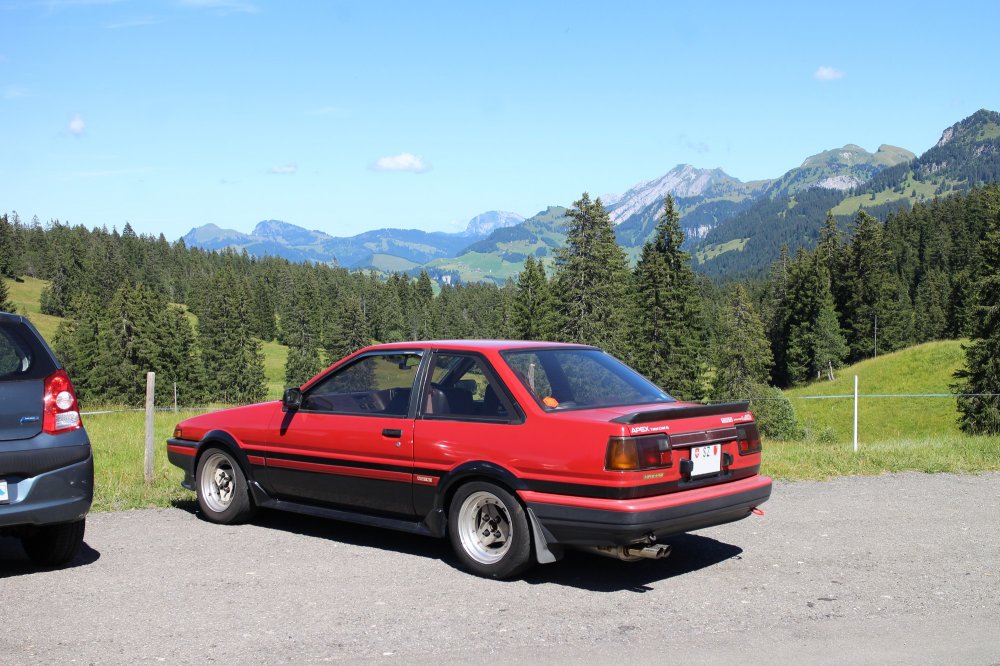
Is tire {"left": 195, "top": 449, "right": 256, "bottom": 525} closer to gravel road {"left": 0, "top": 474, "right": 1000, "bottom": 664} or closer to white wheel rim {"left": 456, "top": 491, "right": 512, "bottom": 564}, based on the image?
gravel road {"left": 0, "top": 474, "right": 1000, "bottom": 664}

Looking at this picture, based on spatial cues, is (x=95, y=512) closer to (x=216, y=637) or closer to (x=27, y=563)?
(x=27, y=563)

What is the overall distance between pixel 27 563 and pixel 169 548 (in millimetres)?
1001

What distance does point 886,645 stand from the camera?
459 cm

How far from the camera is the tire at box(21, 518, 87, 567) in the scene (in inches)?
245

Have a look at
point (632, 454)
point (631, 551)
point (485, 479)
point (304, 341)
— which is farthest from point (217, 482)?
point (304, 341)

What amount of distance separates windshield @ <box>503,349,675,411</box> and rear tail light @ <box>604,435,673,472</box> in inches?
26.9

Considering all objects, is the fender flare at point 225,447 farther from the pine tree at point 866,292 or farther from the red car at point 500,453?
the pine tree at point 866,292

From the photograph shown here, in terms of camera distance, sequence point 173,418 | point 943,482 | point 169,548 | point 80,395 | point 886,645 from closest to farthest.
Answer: point 886,645 → point 169,548 → point 943,482 → point 173,418 → point 80,395

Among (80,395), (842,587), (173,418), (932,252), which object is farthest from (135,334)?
(932,252)

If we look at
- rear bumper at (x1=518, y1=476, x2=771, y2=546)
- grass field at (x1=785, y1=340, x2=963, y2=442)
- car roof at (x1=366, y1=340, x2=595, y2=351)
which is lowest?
grass field at (x1=785, y1=340, x2=963, y2=442)

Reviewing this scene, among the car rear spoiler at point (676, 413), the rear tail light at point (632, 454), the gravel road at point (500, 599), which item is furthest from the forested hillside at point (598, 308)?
the rear tail light at point (632, 454)

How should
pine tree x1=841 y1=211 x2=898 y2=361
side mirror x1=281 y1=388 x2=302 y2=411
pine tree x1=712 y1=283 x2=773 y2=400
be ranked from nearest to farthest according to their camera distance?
side mirror x1=281 y1=388 x2=302 y2=411, pine tree x1=712 y1=283 x2=773 y2=400, pine tree x1=841 y1=211 x2=898 y2=361

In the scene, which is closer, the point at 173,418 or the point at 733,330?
the point at 173,418

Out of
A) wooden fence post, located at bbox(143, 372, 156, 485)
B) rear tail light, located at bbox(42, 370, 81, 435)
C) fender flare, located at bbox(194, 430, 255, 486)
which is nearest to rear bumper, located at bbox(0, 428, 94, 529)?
rear tail light, located at bbox(42, 370, 81, 435)
